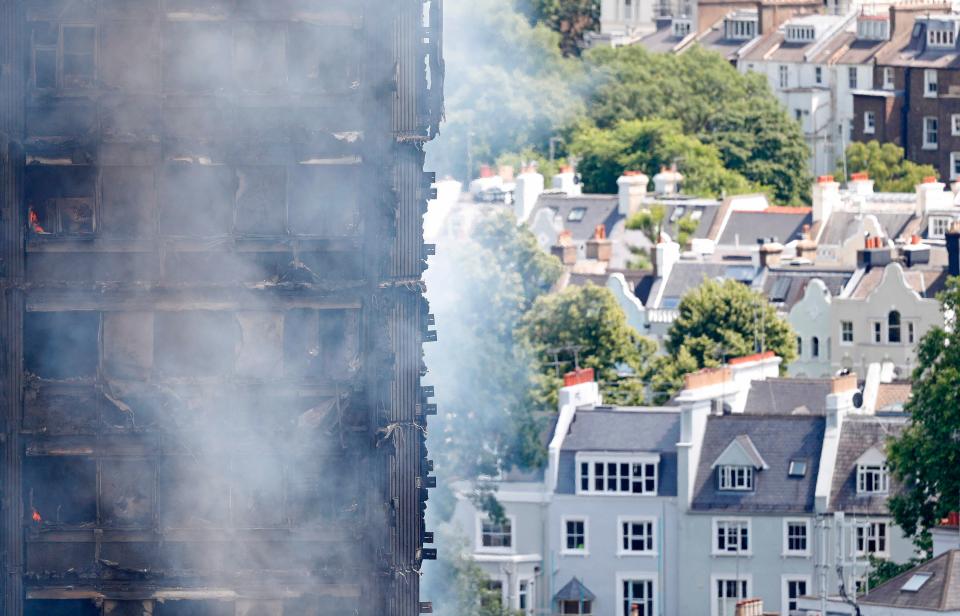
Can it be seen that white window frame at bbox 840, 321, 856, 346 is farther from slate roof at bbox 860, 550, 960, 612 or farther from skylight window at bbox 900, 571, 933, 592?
skylight window at bbox 900, 571, 933, 592

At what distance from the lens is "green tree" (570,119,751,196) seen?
186 meters

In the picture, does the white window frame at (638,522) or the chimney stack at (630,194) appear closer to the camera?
the white window frame at (638,522)

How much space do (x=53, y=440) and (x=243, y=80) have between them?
327 cm

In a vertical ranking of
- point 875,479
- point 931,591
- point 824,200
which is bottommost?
point 931,591

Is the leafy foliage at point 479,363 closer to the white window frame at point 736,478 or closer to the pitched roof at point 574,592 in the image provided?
the pitched roof at point 574,592

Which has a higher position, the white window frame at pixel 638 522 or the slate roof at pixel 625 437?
the slate roof at pixel 625 437

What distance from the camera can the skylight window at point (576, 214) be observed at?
6786 inches

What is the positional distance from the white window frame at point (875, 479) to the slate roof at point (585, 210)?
66857 mm

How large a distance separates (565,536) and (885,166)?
89.5 metres

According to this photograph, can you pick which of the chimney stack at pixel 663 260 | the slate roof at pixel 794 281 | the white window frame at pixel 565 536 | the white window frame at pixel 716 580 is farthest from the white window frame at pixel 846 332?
the white window frame at pixel 716 580

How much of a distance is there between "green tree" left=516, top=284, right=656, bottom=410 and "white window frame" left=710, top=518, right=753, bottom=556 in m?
16.8

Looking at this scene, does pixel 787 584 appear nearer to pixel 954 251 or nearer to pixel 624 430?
pixel 624 430

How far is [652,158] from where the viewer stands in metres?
191

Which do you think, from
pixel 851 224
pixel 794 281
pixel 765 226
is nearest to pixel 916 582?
pixel 794 281
